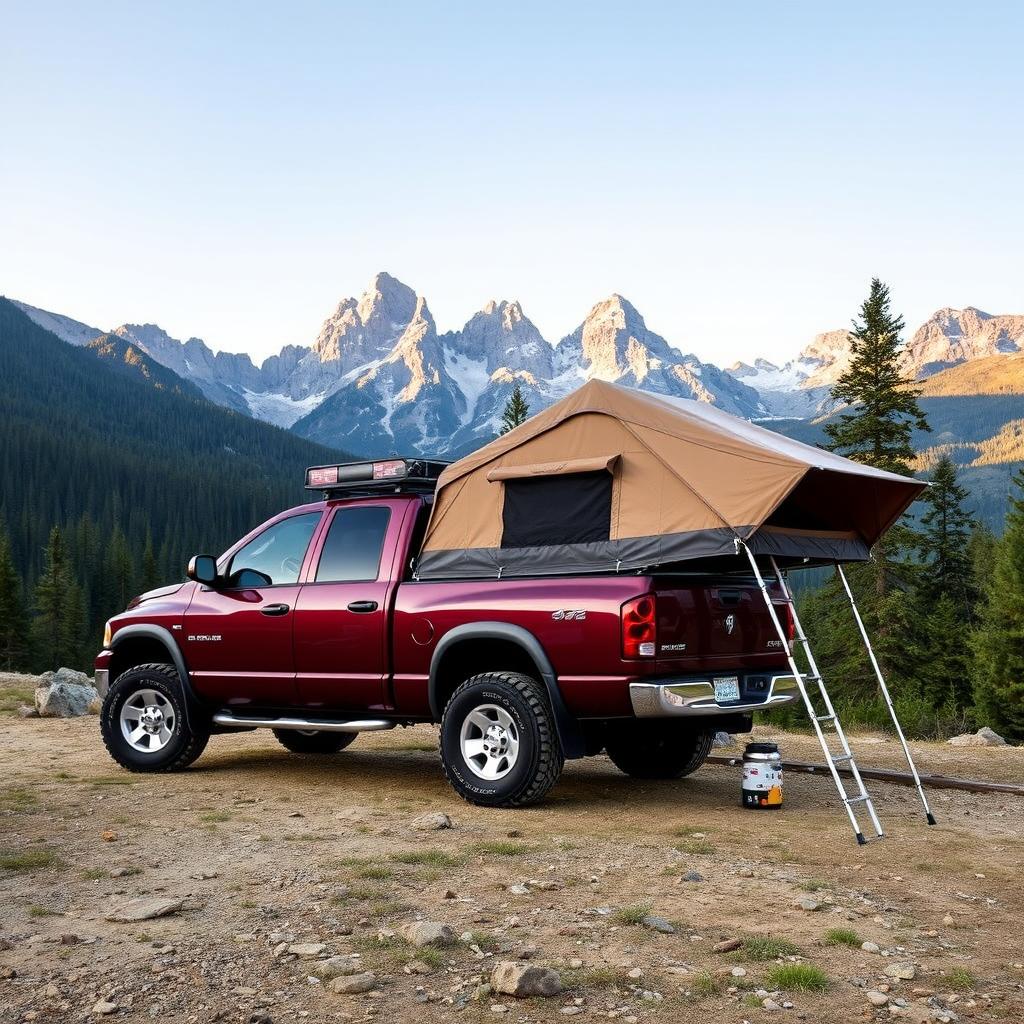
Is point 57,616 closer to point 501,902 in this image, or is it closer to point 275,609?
point 275,609

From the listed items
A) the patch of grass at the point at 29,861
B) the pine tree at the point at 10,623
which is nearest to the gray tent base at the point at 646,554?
the patch of grass at the point at 29,861

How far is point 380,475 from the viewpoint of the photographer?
29.3 ft

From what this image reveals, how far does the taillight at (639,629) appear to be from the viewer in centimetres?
702

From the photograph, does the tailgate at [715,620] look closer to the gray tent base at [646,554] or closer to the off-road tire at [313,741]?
the gray tent base at [646,554]

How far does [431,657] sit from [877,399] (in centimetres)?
2725

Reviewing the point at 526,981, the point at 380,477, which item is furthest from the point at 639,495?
the point at 526,981

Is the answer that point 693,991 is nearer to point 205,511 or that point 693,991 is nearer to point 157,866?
point 157,866

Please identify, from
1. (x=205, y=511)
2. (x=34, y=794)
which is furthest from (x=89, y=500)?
(x=34, y=794)

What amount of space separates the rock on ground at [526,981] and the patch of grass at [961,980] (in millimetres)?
1507

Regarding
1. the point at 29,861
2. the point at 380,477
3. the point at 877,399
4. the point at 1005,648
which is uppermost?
the point at 877,399

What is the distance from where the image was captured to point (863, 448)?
32.1 metres

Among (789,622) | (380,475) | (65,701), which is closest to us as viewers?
(789,622)

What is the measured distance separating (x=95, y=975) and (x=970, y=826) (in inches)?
230

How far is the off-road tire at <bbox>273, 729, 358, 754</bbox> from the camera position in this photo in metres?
11.1
